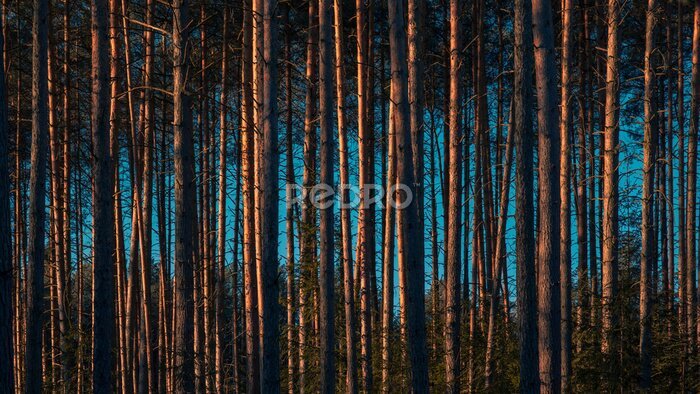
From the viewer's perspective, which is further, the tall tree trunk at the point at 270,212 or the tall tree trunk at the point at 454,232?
the tall tree trunk at the point at 454,232

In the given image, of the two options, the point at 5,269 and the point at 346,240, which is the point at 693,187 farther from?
the point at 5,269

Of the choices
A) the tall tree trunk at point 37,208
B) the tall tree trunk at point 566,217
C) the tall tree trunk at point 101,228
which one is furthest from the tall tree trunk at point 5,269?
the tall tree trunk at point 566,217

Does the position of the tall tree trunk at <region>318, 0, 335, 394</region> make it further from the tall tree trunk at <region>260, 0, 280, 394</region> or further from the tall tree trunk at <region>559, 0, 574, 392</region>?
the tall tree trunk at <region>559, 0, 574, 392</region>

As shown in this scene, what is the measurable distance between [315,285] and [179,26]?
530cm

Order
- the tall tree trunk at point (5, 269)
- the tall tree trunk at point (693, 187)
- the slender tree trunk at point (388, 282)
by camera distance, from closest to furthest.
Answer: the tall tree trunk at point (5, 269) → the slender tree trunk at point (388, 282) → the tall tree trunk at point (693, 187)

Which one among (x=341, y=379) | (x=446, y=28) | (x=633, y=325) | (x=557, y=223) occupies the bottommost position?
(x=341, y=379)

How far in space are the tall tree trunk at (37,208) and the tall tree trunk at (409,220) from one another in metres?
4.19

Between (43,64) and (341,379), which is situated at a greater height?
(43,64)

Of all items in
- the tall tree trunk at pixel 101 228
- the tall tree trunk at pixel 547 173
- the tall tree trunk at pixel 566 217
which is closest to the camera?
the tall tree trunk at pixel 101 228

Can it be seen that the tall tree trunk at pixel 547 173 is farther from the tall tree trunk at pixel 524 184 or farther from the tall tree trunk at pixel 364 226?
the tall tree trunk at pixel 364 226

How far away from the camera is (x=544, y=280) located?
941cm

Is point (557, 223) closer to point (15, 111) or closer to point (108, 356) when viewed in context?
point (108, 356)

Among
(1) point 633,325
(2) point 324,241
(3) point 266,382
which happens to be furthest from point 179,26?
(1) point 633,325

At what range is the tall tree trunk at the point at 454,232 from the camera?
1191cm
